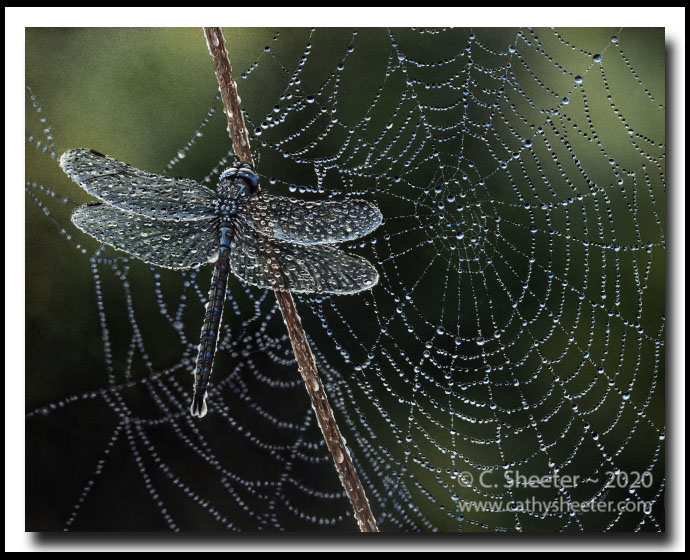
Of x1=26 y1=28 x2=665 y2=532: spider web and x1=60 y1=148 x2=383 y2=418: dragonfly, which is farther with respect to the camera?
x1=26 y1=28 x2=665 y2=532: spider web

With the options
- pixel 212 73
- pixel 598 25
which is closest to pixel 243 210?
pixel 212 73

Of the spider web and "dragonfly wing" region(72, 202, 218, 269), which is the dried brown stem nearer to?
the spider web

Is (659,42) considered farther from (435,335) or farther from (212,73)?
(212,73)

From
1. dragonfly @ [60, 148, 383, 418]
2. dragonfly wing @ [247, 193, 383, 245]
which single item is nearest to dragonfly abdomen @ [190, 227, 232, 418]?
dragonfly @ [60, 148, 383, 418]

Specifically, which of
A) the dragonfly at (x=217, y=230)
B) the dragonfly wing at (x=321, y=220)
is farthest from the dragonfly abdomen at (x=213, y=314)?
the dragonfly wing at (x=321, y=220)

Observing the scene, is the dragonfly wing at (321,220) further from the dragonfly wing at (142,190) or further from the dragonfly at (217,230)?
the dragonfly wing at (142,190)

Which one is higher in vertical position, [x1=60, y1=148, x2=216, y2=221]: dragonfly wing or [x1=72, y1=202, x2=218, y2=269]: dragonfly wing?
[x1=60, y1=148, x2=216, y2=221]: dragonfly wing

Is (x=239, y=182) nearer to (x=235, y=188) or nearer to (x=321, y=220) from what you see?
(x=235, y=188)
